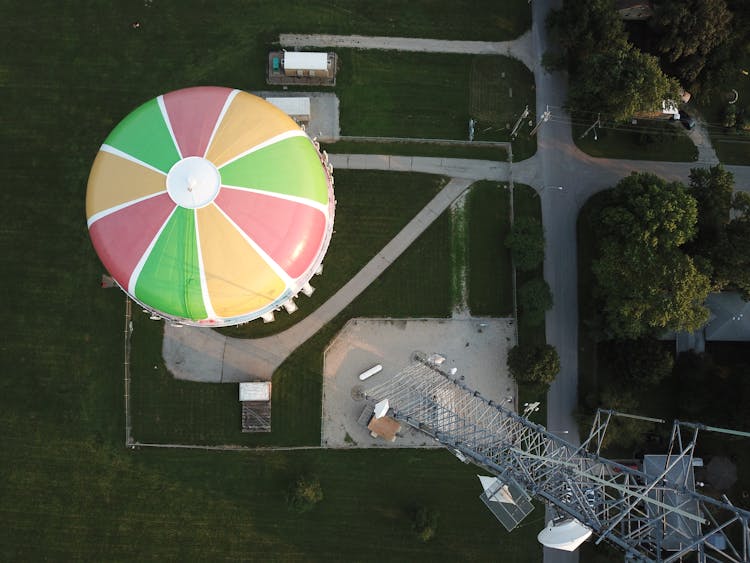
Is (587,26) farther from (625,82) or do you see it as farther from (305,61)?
(305,61)

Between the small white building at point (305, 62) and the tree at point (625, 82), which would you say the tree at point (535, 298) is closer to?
the tree at point (625, 82)

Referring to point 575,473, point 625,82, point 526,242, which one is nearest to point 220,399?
point 575,473

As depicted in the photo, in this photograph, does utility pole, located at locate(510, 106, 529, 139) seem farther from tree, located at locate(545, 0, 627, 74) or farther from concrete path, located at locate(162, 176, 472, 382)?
concrete path, located at locate(162, 176, 472, 382)

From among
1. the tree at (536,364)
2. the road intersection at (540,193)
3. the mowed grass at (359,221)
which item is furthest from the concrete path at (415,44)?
the tree at (536,364)

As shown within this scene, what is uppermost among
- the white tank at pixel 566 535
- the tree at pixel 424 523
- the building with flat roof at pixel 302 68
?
the building with flat roof at pixel 302 68

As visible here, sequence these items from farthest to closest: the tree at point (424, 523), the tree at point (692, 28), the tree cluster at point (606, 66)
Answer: the tree at point (424, 523)
the tree at point (692, 28)
the tree cluster at point (606, 66)

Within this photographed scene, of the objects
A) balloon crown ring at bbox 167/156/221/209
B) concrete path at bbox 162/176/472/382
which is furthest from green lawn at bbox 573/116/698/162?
balloon crown ring at bbox 167/156/221/209
